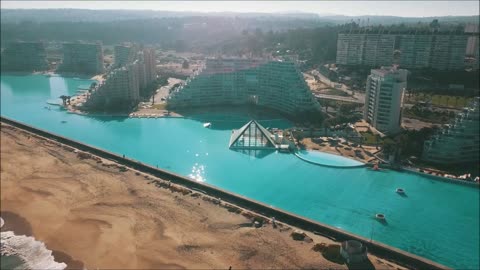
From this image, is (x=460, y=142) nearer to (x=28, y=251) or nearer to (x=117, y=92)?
(x=28, y=251)

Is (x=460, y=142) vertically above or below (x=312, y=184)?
above

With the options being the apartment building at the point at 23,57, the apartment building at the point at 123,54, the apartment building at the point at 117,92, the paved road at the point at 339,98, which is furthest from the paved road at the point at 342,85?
the apartment building at the point at 23,57

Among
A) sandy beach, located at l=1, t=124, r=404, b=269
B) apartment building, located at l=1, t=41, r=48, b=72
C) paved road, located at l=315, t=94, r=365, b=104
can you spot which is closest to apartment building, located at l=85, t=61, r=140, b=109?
sandy beach, located at l=1, t=124, r=404, b=269

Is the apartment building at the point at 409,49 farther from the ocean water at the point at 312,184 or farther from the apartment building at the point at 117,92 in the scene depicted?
the apartment building at the point at 117,92

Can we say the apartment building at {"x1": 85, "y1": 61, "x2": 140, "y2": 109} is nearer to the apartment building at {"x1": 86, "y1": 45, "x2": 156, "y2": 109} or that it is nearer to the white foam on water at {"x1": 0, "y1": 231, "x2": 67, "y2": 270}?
the apartment building at {"x1": 86, "y1": 45, "x2": 156, "y2": 109}

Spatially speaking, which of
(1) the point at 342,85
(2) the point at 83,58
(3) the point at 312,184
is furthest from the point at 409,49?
(2) the point at 83,58

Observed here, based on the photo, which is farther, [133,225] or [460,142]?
[460,142]

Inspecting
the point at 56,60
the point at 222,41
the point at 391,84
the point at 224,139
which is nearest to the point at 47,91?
the point at 56,60
